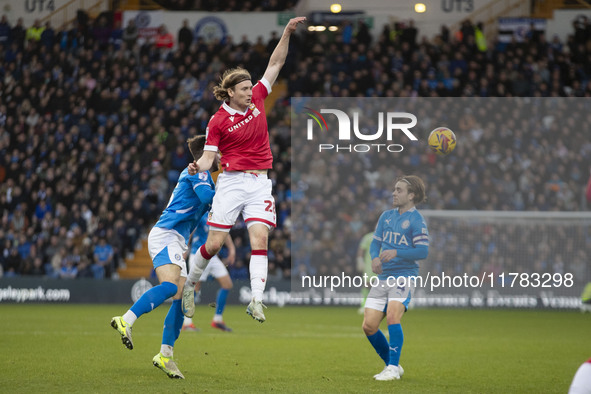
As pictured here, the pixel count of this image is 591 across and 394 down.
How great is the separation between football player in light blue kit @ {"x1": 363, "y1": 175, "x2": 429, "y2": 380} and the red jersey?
1721 mm

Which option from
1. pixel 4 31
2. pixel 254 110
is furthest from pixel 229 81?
pixel 4 31

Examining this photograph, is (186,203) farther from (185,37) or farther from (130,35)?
(130,35)

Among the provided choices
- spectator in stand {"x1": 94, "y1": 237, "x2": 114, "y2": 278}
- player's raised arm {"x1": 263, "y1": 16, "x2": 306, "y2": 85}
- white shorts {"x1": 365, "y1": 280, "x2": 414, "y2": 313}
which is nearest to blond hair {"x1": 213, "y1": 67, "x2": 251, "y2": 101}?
player's raised arm {"x1": 263, "y1": 16, "x2": 306, "y2": 85}

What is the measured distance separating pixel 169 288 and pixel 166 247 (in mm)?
472

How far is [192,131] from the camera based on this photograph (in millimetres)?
26328

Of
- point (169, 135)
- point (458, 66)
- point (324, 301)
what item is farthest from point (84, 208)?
point (458, 66)

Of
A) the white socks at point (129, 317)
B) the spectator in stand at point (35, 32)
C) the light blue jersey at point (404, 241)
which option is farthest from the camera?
the spectator in stand at point (35, 32)

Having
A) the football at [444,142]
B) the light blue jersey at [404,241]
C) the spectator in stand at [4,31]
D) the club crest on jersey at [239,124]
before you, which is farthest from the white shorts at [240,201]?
the spectator in stand at [4,31]

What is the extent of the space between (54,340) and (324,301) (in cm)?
1169

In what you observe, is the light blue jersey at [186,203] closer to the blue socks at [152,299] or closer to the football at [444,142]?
the blue socks at [152,299]

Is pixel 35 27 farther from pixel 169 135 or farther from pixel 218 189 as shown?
pixel 218 189

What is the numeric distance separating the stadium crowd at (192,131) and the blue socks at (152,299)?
14.8m

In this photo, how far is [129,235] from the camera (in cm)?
2497

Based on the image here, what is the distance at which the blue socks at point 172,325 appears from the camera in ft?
28.7
